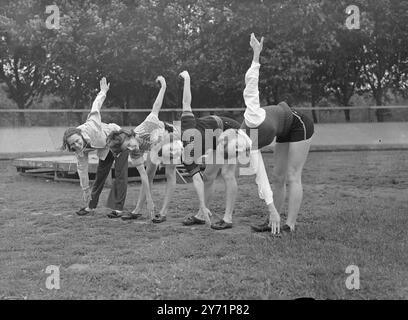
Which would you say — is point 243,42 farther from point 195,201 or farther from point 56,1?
point 195,201

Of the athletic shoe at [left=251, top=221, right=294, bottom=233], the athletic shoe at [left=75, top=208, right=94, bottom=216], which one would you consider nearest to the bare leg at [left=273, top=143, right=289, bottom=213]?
the athletic shoe at [left=251, top=221, right=294, bottom=233]

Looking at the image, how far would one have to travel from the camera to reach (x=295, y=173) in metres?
5.62

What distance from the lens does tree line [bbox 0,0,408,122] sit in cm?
1669

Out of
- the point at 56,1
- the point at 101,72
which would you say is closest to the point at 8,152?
the point at 101,72

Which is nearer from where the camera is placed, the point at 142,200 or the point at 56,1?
the point at 142,200

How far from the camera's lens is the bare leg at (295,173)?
5574 mm

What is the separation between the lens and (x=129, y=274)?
4180 mm

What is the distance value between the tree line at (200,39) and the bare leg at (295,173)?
11.3m

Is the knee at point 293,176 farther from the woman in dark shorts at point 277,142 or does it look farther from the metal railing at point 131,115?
the metal railing at point 131,115

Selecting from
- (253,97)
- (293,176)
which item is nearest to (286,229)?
(293,176)

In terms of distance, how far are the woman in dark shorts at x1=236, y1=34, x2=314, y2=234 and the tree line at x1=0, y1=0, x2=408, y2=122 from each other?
11.2m

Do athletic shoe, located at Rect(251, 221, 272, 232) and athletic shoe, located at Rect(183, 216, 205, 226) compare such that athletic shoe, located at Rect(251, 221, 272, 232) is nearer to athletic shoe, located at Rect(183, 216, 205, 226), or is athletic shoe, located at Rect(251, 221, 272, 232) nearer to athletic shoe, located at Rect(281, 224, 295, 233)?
athletic shoe, located at Rect(281, 224, 295, 233)

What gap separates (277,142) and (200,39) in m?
12.7
